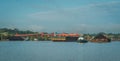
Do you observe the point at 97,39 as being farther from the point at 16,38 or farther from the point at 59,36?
the point at 16,38

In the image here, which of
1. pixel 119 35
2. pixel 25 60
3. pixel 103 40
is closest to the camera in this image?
pixel 25 60

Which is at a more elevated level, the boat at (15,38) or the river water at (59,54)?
the river water at (59,54)

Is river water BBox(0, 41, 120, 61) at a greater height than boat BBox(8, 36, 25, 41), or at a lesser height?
greater

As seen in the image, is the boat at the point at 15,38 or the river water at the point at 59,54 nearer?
the river water at the point at 59,54

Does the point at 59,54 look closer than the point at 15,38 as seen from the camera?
Yes

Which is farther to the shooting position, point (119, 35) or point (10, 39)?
point (119, 35)

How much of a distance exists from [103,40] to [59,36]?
97.6ft

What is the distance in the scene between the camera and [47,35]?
154 meters

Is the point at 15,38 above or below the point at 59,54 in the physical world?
below

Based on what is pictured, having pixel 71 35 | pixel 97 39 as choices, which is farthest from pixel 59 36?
pixel 97 39

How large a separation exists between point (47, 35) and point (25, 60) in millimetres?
126528

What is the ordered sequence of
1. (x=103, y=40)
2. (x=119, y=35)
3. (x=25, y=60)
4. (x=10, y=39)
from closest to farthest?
(x=25, y=60) → (x=103, y=40) → (x=10, y=39) → (x=119, y=35)

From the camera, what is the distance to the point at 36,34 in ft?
506

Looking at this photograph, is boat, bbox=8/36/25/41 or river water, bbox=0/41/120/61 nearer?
→ river water, bbox=0/41/120/61
